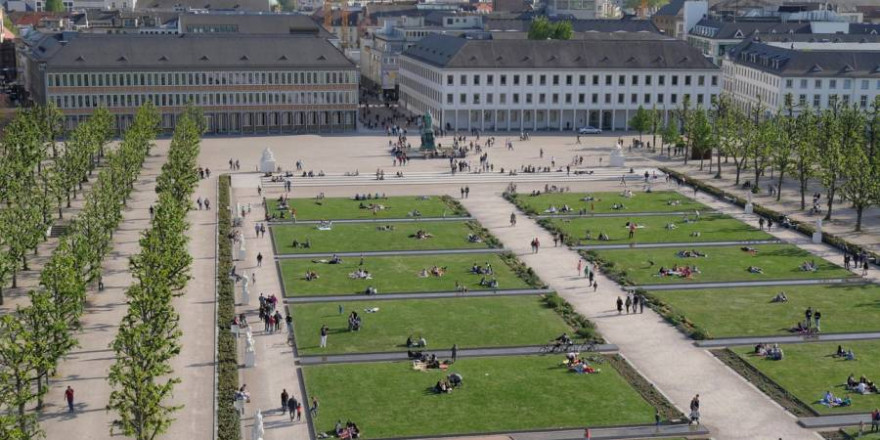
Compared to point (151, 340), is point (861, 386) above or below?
below

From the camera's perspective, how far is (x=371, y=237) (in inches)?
4505

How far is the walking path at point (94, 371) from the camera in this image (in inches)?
2532

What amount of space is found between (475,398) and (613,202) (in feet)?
226

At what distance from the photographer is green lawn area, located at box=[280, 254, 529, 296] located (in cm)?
9462

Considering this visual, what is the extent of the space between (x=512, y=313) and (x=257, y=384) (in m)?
22.5

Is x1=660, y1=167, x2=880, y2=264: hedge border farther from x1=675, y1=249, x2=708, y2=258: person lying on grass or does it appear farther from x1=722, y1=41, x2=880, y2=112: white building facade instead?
x1=722, y1=41, x2=880, y2=112: white building facade

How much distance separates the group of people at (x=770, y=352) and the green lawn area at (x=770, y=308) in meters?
4.09

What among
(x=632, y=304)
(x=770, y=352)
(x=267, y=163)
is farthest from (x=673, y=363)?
(x=267, y=163)

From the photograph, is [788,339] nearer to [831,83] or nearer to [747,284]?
[747,284]

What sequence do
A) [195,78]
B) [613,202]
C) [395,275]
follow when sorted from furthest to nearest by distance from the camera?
[195,78] < [613,202] < [395,275]

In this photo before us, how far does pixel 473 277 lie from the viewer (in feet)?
323

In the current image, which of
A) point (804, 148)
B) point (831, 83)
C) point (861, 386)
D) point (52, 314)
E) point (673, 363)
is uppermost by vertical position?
point (831, 83)

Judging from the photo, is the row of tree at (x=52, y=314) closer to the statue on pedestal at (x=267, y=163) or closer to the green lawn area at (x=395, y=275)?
the green lawn area at (x=395, y=275)

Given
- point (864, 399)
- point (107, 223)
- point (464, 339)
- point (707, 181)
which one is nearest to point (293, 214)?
point (107, 223)
